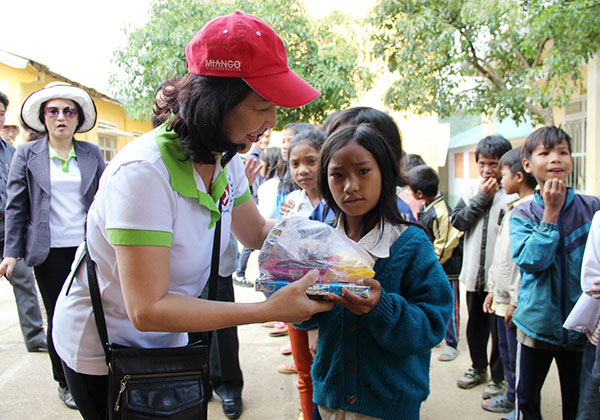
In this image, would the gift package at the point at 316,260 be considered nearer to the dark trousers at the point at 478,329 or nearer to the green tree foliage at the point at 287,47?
the dark trousers at the point at 478,329

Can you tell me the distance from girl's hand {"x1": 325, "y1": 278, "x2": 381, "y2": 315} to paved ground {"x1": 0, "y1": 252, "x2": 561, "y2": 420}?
201 cm

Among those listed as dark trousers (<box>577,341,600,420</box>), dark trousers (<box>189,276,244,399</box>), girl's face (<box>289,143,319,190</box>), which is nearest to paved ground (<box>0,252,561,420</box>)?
dark trousers (<box>189,276,244,399</box>)

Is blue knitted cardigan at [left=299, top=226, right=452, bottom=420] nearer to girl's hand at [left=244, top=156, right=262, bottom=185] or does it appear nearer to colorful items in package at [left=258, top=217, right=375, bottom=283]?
colorful items in package at [left=258, top=217, right=375, bottom=283]

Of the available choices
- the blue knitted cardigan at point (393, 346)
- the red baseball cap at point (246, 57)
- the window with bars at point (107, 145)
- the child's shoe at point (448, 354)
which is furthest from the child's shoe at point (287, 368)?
the window with bars at point (107, 145)

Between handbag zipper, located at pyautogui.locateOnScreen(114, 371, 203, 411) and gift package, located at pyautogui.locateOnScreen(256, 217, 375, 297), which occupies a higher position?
gift package, located at pyautogui.locateOnScreen(256, 217, 375, 297)

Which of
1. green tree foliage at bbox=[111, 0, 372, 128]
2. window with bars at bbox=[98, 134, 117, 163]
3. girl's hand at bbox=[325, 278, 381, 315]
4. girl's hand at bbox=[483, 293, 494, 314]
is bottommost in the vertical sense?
girl's hand at bbox=[483, 293, 494, 314]

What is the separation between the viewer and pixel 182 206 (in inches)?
53.1

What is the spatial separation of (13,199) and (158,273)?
2.53m

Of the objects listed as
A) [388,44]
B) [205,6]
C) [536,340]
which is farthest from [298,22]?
[536,340]

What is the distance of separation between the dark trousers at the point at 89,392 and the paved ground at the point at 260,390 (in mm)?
Result: 1571

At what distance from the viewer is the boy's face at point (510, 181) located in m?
2.95

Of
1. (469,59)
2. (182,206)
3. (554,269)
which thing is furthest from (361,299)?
(469,59)

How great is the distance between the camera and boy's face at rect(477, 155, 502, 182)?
11.3ft

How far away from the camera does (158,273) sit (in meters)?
1.22
